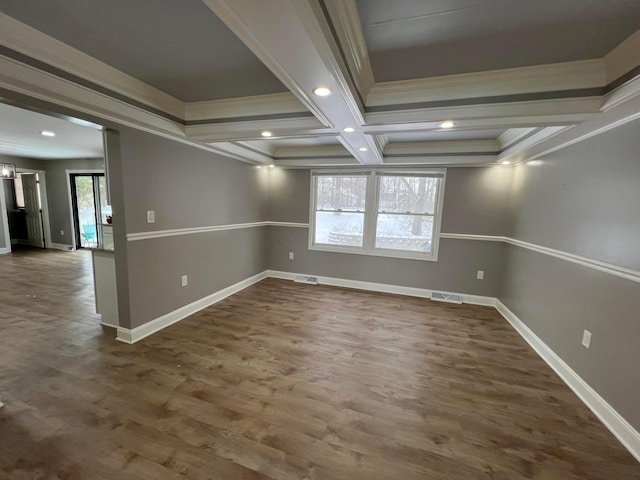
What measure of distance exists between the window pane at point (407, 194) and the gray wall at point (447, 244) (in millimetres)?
232

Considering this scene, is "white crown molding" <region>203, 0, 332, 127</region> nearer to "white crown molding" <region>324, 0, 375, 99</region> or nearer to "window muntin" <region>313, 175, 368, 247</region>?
"white crown molding" <region>324, 0, 375, 99</region>

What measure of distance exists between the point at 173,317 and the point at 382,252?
3.16 meters

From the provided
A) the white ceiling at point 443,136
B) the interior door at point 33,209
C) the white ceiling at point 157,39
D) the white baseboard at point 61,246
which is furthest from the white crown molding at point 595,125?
the interior door at point 33,209

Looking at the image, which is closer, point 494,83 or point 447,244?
point 494,83

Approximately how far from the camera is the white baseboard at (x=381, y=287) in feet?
13.2

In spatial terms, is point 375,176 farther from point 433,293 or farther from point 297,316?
point 297,316

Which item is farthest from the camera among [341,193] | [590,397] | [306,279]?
[306,279]

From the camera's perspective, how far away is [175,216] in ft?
9.78

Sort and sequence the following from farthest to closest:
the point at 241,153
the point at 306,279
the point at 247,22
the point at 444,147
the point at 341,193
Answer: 1. the point at 306,279
2. the point at 341,193
3. the point at 241,153
4. the point at 444,147
5. the point at 247,22

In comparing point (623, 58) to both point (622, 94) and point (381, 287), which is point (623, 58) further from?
point (381, 287)

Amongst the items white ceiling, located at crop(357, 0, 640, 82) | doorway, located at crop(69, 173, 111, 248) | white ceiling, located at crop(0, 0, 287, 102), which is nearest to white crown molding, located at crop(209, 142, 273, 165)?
white ceiling, located at crop(0, 0, 287, 102)

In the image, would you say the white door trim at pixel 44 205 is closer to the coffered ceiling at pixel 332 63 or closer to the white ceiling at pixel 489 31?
the coffered ceiling at pixel 332 63

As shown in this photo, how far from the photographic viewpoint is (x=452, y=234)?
4082 mm

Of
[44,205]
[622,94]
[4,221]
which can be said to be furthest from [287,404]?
[44,205]
